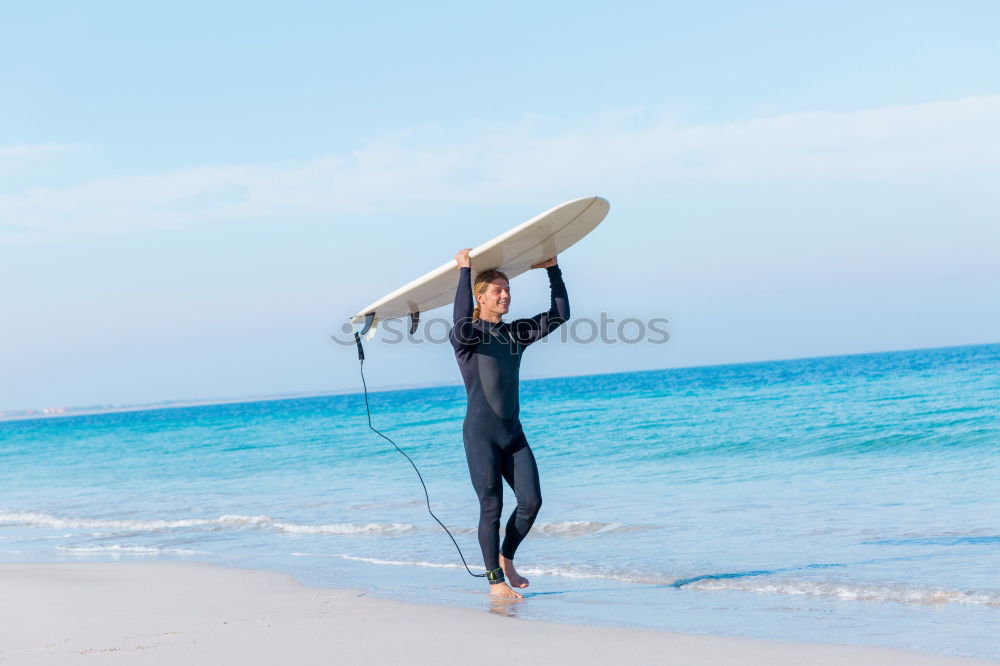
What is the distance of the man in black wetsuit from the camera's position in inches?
210

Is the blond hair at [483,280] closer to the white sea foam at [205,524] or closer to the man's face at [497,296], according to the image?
the man's face at [497,296]

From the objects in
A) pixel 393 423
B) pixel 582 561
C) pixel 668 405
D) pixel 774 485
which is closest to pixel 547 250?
pixel 582 561

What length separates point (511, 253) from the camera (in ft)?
18.2

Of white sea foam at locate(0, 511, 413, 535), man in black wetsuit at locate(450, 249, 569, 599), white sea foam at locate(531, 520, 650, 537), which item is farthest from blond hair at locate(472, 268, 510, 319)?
white sea foam at locate(0, 511, 413, 535)

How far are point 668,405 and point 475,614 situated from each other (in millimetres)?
28434

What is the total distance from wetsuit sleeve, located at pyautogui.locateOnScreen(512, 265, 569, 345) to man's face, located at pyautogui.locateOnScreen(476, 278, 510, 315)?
0.47ft

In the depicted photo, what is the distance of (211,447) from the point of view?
96.5ft

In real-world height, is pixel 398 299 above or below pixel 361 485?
above

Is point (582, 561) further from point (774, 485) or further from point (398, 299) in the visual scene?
point (774, 485)

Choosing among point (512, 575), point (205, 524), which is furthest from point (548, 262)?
point (205, 524)

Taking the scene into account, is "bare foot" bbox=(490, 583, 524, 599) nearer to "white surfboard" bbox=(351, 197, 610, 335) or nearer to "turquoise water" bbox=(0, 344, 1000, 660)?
"turquoise water" bbox=(0, 344, 1000, 660)

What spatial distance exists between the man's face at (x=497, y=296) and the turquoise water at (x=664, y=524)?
1.65 meters

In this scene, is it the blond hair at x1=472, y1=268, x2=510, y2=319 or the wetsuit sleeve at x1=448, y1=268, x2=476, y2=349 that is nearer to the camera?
the wetsuit sleeve at x1=448, y1=268, x2=476, y2=349

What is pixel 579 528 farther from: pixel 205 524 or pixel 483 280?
pixel 205 524
